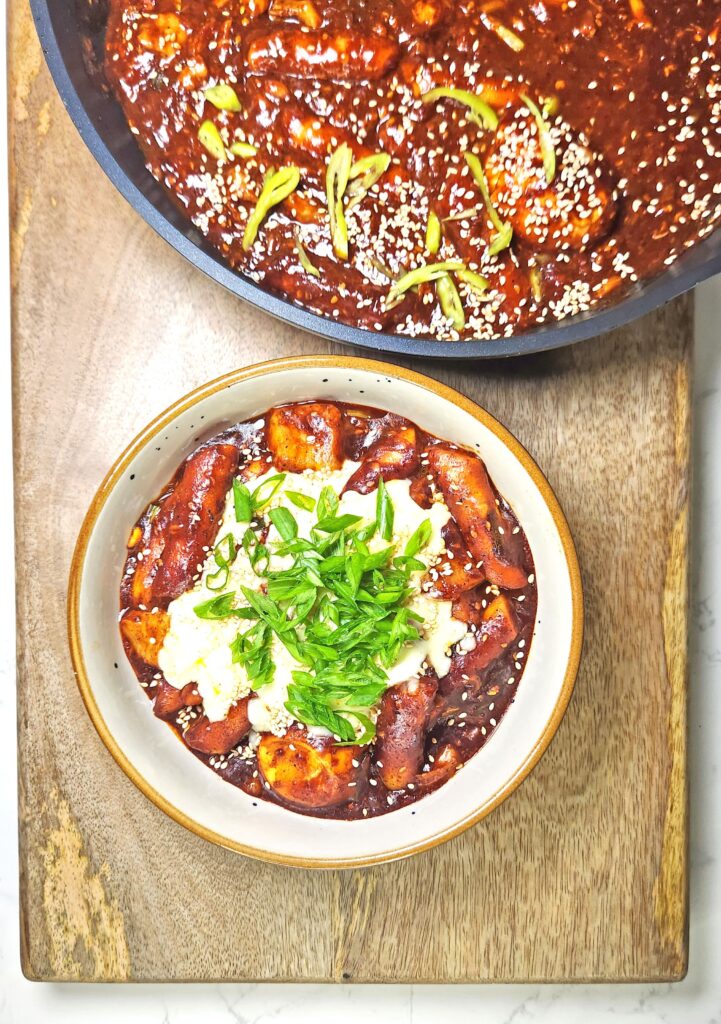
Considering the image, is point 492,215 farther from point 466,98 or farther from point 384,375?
point 384,375

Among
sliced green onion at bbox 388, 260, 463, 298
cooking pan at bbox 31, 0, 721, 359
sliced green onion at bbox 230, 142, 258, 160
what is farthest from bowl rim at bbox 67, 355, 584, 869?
sliced green onion at bbox 230, 142, 258, 160

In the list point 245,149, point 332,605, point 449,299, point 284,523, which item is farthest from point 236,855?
point 245,149

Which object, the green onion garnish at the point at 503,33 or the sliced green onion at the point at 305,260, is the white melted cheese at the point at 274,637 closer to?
the sliced green onion at the point at 305,260

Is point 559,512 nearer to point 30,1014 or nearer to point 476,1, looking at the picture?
point 476,1

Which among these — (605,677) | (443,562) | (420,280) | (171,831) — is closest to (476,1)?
(420,280)

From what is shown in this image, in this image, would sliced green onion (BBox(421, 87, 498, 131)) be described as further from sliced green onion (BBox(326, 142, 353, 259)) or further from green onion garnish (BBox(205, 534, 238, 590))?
green onion garnish (BBox(205, 534, 238, 590))

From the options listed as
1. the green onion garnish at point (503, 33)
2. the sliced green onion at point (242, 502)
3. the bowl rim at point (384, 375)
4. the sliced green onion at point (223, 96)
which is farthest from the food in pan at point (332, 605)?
the green onion garnish at point (503, 33)
